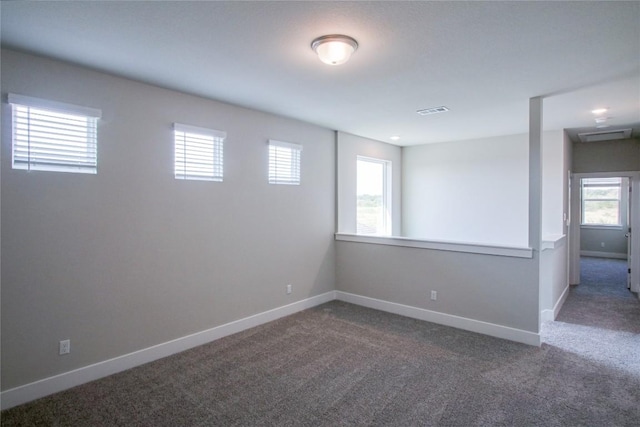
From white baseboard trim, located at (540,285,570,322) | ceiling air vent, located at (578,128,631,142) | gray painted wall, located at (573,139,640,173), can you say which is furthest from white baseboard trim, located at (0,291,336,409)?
gray painted wall, located at (573,139,640,173)

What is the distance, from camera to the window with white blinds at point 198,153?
350 centimetres

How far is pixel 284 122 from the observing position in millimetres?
4586

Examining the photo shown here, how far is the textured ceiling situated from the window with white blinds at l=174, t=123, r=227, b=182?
16.2 inches

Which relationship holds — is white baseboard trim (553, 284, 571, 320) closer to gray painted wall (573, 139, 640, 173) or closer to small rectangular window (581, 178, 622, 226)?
gray painted wall (573, 139, 640, 173)

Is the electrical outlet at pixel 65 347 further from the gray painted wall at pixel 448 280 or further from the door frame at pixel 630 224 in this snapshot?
the door frame at pixel 630 224

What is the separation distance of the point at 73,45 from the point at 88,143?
0.78m

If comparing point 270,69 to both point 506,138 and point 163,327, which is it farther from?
point 506,138

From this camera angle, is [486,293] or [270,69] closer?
[270,69]

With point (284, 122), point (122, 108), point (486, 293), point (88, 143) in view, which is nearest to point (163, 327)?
point (88, 143)

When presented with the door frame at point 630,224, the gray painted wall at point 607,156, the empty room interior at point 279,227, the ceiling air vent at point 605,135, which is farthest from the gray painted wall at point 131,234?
the gray painted wall at point 607,156

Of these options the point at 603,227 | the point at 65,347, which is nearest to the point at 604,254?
the point at 603,227

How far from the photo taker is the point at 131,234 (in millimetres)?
3168

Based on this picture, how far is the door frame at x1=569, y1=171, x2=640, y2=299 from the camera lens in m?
5.54

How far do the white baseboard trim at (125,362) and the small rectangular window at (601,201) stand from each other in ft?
30.1
